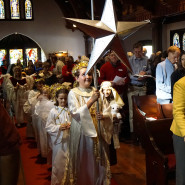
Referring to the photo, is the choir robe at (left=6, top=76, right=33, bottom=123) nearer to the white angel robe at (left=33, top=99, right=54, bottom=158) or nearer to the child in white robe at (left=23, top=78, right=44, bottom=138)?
the child in white robe at (left=23, top=78, right=44, bottom=138)

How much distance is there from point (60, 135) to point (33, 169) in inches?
58.3

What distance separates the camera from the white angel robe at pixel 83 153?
3.42 metres

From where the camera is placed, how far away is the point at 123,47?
2.98 meters

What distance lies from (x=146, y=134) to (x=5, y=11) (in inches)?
651

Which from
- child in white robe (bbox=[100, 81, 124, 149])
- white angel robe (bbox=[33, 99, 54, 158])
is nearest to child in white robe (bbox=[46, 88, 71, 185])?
child in white robe (bbox=[100, 81, 124, 149])

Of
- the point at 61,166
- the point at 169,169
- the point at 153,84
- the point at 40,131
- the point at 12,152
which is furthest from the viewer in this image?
the point at 153,84

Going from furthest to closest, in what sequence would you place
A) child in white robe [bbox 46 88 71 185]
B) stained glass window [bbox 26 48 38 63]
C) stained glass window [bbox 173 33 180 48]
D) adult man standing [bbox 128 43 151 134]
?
stained glass window [bbox 26 48 38 63] < stained glass window [bbox 173 33 180 48] < adult man standing [bbox 128 43 151 134] < child in white robe [bbox 46 88 71 185]

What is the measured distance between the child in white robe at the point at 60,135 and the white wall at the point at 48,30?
15184 mm

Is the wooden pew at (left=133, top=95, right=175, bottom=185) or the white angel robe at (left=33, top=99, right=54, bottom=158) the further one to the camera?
the white angel robe at (left=33, top=99, right=54, bottom=158)

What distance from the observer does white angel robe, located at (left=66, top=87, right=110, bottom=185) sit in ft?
11.2

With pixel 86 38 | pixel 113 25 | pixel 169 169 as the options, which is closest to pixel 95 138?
pixel 169 169

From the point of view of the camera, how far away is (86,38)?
18000mm

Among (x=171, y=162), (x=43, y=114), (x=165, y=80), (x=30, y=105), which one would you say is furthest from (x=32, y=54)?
(x=171, y=162)

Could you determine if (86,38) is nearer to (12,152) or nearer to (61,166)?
(61,166)
